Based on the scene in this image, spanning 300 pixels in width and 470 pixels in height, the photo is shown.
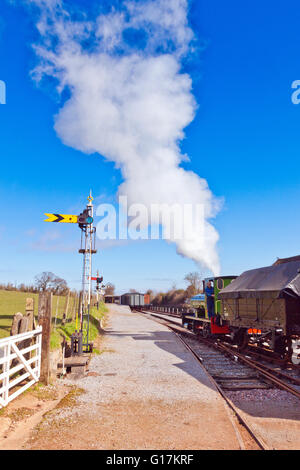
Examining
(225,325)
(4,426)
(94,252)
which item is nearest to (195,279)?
(225,325)

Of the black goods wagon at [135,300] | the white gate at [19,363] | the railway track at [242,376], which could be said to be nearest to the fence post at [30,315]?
the white gate at [19,363]

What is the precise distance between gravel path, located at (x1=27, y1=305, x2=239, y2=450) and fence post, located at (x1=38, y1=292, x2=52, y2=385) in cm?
95

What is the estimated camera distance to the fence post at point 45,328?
830cm

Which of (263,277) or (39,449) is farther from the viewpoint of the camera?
(263,277)

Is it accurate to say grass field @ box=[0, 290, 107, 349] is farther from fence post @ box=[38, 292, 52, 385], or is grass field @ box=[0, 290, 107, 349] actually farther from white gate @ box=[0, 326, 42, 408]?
white gate @ box=[0, 326, 42, 408]

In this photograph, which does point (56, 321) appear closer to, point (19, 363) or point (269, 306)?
point (19, 363)

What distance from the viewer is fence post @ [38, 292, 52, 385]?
830 centimetres

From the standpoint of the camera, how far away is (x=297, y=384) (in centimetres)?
863

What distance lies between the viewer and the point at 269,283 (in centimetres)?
1129

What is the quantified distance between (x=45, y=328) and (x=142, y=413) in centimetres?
353

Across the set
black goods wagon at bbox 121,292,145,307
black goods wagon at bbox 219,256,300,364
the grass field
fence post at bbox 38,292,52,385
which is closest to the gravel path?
fence post at bbox 38,292,52,385

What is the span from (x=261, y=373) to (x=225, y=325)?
23.0ft

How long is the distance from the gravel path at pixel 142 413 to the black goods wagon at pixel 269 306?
2794mm
